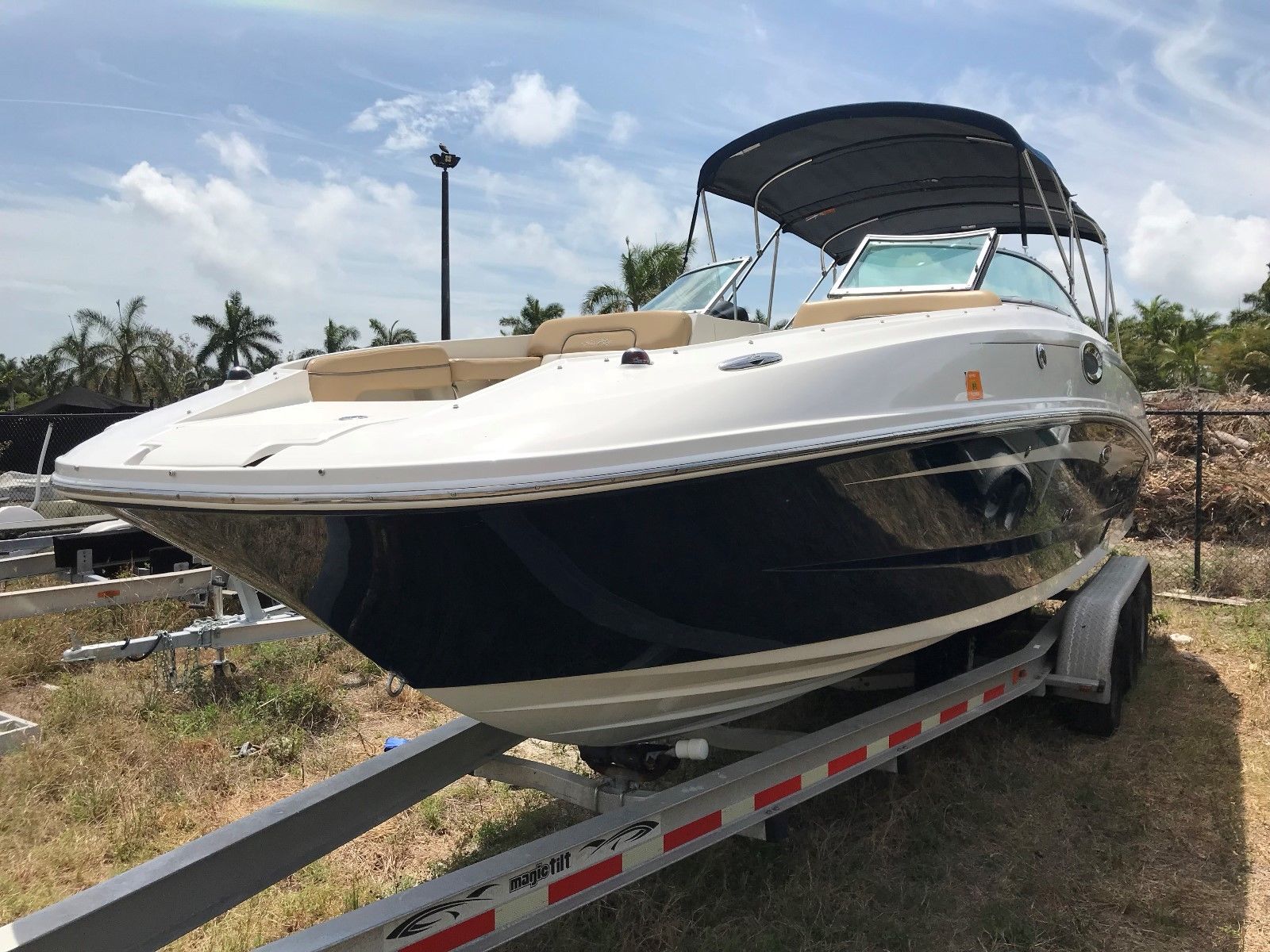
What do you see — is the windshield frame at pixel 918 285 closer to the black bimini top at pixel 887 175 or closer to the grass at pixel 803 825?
the black bimini top at pixel 887 175

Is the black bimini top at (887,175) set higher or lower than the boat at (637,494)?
higher

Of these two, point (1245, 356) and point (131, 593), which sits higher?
point (1245, 356)

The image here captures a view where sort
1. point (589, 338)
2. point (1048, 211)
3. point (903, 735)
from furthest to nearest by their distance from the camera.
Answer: point (1048, 211)
point (589, 338)
point (903, 735)

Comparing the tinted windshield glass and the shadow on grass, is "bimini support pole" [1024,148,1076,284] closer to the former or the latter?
the tinted windshield glass

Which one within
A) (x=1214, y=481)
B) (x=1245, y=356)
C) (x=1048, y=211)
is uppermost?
(x=1245, y=356)

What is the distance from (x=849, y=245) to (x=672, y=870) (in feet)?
13.3

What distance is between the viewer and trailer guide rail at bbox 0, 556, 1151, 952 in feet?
6.13

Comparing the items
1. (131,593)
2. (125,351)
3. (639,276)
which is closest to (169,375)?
(125,351)

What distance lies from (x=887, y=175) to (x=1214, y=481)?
5.25 metres

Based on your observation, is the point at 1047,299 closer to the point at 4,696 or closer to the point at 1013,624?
the point at 1013,624

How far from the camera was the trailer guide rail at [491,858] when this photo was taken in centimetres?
187

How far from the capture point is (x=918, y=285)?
3.45 m

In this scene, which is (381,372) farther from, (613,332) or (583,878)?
(583,878)

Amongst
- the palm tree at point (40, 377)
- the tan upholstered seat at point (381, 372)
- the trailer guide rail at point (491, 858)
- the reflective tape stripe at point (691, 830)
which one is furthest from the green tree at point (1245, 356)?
the palm tree at point (40, 377)
